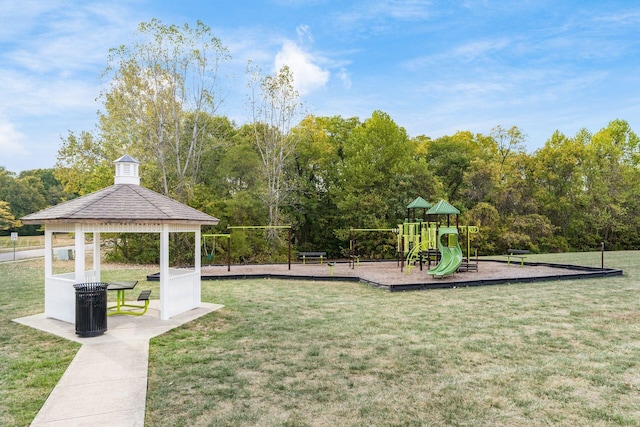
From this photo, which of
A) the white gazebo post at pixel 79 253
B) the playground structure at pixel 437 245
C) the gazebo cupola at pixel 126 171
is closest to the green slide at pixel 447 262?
the playground structure at pixel 437 245

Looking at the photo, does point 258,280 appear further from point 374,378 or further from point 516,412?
point 516,412

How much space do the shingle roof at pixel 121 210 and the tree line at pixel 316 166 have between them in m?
12.5

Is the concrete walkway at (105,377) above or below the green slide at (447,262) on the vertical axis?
below

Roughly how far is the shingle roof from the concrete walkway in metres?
2.09

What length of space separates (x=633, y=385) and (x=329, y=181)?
24947 mm

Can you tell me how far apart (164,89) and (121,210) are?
53.3ft

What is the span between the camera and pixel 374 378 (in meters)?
5.09

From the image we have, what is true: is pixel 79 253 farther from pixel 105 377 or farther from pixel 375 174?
pixel 375 174

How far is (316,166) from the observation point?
94.6 feet

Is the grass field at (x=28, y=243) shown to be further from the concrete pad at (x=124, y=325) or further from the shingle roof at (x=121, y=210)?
the concrete pad at (x=124, y=325)

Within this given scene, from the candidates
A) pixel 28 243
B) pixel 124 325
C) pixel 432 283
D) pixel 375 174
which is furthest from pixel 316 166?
pixel 28 243

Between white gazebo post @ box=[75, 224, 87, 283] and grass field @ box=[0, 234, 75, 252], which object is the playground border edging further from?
grass field @ box=[0, 234, 75, 252]

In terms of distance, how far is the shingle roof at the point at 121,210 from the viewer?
768 cm

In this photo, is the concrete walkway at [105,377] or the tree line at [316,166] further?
the tree line at [316,166]
